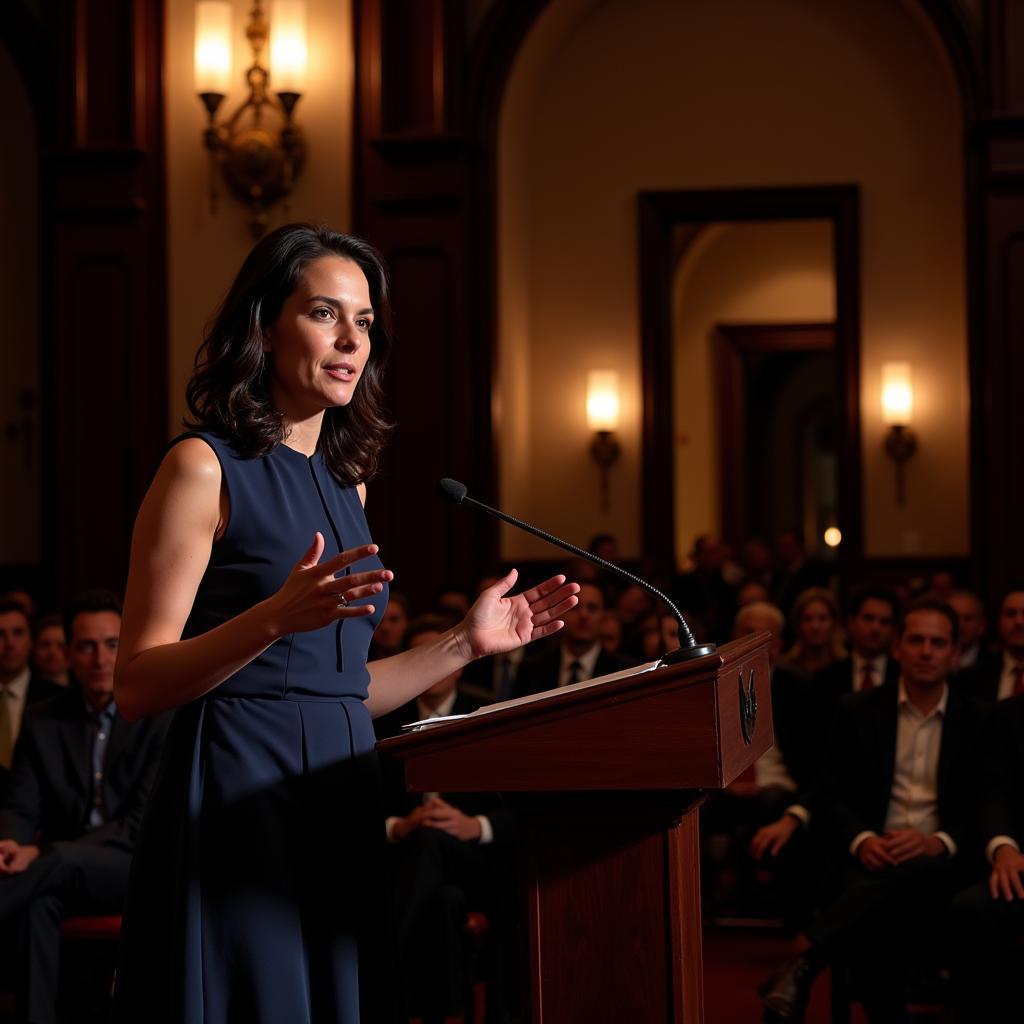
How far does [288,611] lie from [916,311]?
825 cm

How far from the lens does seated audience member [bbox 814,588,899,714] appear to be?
5.75 metres

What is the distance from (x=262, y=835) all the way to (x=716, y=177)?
832 centimetres

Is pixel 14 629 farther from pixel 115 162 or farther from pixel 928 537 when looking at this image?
pixel 928 537

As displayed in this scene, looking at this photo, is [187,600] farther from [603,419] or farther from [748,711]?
[603,419]

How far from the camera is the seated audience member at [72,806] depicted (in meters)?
3.97

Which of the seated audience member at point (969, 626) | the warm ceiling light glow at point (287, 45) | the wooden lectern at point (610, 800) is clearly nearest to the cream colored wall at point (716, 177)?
the warm ceiling light glow at point (287, 45)

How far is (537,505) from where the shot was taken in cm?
975

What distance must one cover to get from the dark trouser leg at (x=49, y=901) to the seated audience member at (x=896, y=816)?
1740 mm

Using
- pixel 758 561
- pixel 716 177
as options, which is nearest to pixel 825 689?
pixel 716 177

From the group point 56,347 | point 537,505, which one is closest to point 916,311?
point 537,505

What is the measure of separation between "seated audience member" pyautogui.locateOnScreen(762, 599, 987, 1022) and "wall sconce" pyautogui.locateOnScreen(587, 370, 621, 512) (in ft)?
16.5

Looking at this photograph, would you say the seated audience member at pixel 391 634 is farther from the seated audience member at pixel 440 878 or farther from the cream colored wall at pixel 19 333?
the cream colored wall at pixel 19 333

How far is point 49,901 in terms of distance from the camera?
13.2 ft

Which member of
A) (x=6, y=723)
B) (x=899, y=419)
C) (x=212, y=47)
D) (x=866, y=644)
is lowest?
(x=6, y=723)
